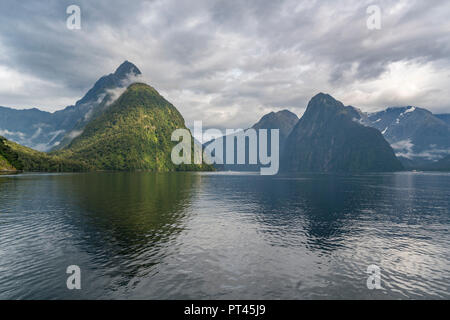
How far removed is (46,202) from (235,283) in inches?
2879

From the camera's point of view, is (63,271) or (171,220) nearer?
(63,271)

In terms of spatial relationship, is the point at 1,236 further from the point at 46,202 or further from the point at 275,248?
the point at 275,248

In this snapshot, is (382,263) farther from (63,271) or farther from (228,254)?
(63,271)

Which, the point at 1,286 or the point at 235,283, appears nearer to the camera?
the point at 1,286

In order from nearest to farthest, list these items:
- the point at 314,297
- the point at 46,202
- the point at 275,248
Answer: the point at 314,297, the point at 275,248, the point at 46,202

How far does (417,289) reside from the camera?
86.3ft

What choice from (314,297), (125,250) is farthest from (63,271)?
(314,297)

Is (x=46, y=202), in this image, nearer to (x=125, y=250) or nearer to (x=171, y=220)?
(x=171, y=220)

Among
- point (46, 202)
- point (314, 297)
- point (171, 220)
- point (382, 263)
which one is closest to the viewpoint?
point (314, 297)

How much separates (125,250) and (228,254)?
14777 mm

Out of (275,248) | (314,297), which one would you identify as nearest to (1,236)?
(275,248)
